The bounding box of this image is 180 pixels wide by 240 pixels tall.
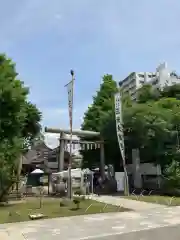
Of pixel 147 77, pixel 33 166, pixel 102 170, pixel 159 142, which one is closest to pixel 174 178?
pixel 159 142

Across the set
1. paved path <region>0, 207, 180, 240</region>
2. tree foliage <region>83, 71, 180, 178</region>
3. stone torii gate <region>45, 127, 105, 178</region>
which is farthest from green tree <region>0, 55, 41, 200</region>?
tree foliage <region>83, 71, 180, 178</region>

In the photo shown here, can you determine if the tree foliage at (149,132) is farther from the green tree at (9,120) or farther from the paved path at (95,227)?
the paved path at (95,227)

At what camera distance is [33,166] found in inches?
1790

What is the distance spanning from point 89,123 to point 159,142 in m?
11.3

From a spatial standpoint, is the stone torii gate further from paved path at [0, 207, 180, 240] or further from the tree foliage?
paved path at [0, 207, 180, 240]

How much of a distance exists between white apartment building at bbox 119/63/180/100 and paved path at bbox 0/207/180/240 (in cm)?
7226

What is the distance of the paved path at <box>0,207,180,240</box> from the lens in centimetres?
890

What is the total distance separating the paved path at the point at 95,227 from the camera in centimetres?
890

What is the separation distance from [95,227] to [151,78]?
99.8 meters

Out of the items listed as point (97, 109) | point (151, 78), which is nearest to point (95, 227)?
point (97, 109)

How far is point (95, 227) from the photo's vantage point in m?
10.0

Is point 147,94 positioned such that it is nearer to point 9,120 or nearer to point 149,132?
point 149,132

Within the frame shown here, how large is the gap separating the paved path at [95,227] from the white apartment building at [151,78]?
72.3 meters

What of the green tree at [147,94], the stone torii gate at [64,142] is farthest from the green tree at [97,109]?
the green tree at [147,94]
